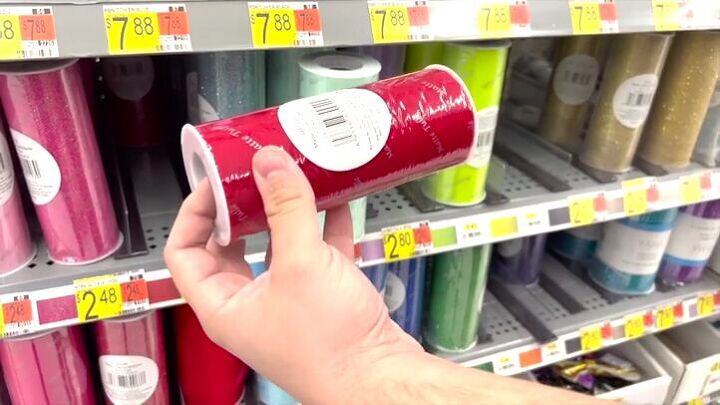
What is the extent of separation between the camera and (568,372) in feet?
5.51

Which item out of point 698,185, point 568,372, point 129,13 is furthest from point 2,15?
point 568,372

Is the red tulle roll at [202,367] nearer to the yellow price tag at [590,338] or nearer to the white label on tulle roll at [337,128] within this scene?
the white label on tulle roll at [337,128]

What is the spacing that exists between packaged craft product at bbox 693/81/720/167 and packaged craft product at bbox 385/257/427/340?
658 mm

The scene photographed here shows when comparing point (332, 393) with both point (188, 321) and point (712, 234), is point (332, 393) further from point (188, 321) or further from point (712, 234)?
point (712, 234)

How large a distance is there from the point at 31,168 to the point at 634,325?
129 centimetres

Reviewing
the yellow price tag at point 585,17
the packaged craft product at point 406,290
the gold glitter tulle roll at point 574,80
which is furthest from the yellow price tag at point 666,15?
the packaged craft product at point 406,290

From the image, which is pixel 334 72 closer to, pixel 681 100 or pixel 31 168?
pixel 31 168

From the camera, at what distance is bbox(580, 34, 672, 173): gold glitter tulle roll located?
1.22m

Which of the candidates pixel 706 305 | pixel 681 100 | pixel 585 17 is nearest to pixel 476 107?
pixel 585 17

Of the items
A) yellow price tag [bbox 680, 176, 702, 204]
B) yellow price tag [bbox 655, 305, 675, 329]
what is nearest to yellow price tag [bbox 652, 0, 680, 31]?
yellow price tag [bbox 680, 176, 702, 204]

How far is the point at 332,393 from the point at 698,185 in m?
1.07

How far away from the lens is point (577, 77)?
4.51 feet

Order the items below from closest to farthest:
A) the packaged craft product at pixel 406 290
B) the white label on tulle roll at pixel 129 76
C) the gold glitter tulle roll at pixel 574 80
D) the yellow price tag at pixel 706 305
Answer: the white label on tulle roll at pixel 129 76 → the packaged craft product at pixel 406 290 → the gold glitter tulle roll at pixel 574 80 → the yellow price tag at pixel 706 305

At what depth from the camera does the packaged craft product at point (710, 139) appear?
139cm
